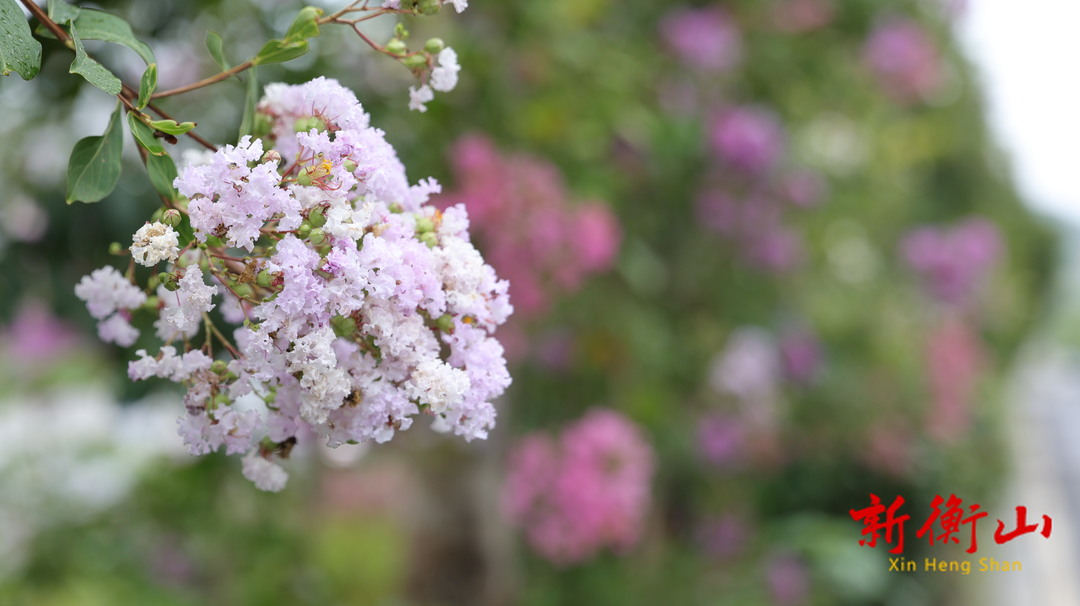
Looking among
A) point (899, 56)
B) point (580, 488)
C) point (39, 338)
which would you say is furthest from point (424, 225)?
point (899, 56)

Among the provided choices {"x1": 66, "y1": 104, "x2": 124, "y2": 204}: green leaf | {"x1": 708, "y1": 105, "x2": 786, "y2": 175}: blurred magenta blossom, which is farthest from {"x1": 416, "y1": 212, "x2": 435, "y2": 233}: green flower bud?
{"x1": 708, "y1": 105, "x2": 786, "y2": 175}: blurred magenta blossom

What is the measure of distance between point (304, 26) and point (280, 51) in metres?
0.03

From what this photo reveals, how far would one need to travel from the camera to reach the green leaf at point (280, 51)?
637 mm

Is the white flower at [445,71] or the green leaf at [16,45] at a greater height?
the white flower at [445,71]

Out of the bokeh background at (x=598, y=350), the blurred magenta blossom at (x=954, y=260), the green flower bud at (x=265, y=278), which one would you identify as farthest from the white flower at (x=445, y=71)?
the blurred magenta blossom at (x=954, y=260)

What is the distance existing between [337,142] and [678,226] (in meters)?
2.69

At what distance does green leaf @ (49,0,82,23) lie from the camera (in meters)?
0.62

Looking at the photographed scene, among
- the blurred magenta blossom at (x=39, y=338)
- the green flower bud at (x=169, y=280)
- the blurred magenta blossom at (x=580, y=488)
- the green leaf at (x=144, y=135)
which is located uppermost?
the blurred magenta blossom at (x=39, y=338)

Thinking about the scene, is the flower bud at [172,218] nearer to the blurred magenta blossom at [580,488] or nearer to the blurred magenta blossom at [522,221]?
the blurred magenta blossom at [522,221]

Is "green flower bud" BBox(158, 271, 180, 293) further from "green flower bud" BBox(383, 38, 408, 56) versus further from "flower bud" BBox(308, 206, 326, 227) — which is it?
"green flower bud" BBox(383, 38, 408, 56)

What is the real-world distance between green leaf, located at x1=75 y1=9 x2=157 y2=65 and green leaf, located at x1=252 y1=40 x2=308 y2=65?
0.08m

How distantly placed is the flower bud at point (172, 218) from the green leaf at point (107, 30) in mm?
135

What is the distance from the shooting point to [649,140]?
7.75ft

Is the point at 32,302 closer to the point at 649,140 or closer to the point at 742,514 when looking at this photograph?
the point at 649,140
